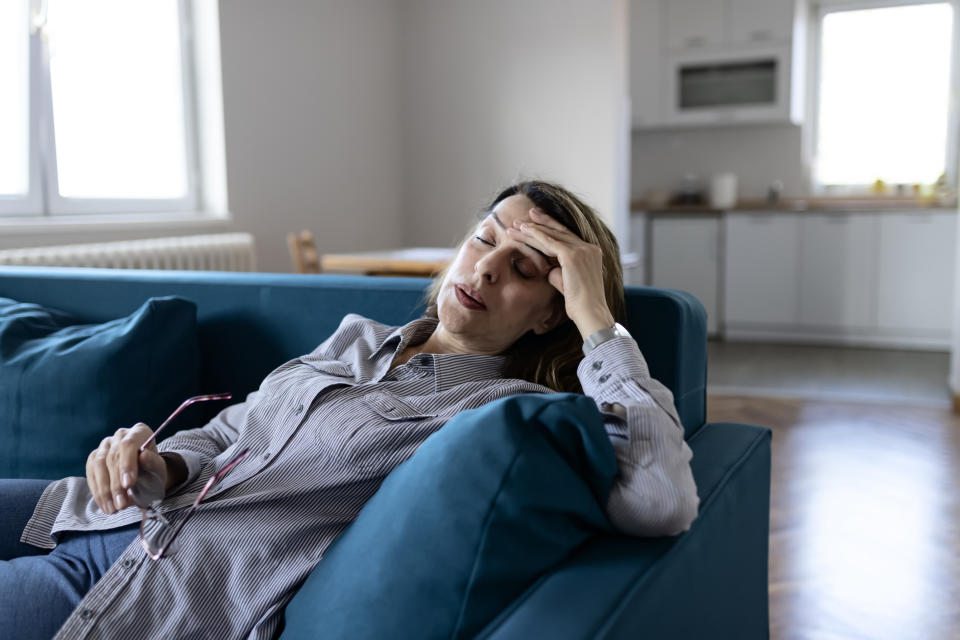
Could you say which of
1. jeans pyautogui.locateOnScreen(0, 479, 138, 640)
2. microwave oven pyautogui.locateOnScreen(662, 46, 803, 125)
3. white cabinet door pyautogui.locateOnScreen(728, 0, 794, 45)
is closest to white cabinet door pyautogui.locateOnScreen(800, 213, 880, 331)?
microwave oven pyautogui.locateOnScreen(662, 46, 803, 125)

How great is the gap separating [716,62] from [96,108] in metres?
4.38

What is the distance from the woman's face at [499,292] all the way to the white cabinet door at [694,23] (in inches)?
217

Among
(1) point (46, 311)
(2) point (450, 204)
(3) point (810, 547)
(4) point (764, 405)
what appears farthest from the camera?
(2) point (450, 204)

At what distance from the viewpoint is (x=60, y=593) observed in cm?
114

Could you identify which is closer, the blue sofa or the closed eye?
the blue sofa

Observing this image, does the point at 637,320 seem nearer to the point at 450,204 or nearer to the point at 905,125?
the point at 450,204

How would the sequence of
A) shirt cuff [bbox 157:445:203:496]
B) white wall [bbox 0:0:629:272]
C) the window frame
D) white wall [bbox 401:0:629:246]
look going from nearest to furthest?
shirt cuff [bbox 157:445:203:496]
white wall [bbox 0:0:629:272]
white wall [bbox 401:0:629:246]
the window frame

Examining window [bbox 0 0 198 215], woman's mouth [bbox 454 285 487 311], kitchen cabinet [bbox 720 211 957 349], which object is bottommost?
kitchen cabinet [bbox 720 211 957 349]

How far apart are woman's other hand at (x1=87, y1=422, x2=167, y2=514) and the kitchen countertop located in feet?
18.4

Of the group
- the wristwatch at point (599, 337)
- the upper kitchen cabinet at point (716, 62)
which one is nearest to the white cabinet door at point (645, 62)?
the upper kitchen cabinet at point (716, 62)

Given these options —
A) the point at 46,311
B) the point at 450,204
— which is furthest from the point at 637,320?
the point at 450,204

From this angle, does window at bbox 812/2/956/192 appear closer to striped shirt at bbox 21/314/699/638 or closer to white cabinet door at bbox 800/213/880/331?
white cabinet door at bbox 800/213/880/331

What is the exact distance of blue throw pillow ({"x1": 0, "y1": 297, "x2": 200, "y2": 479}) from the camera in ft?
5.31

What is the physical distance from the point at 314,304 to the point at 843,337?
529cm
